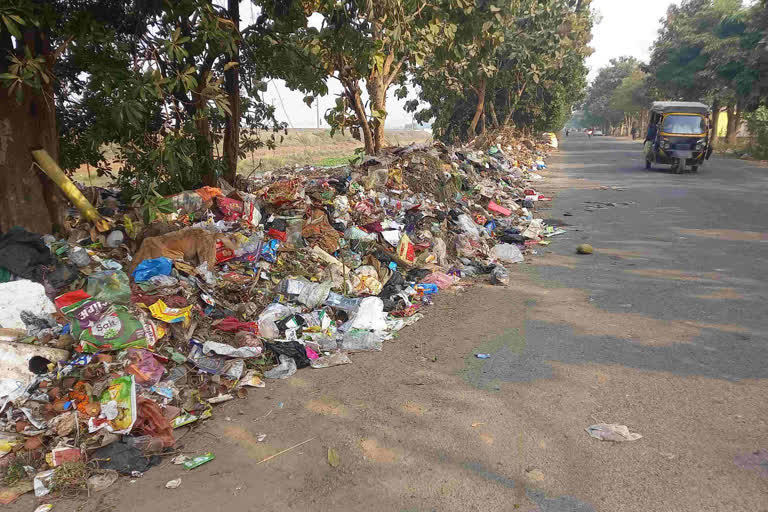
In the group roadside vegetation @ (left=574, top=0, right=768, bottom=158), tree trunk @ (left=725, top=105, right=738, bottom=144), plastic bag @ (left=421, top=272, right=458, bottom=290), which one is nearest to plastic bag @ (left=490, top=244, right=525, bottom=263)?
plastic bag @ (left=421, top=272, right=458, bottom=290)

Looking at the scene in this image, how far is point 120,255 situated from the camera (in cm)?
521

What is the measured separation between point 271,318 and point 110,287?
1350 millimetres

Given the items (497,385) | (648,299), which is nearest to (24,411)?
(497,385)

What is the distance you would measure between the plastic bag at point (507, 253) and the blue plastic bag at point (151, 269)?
4488mm

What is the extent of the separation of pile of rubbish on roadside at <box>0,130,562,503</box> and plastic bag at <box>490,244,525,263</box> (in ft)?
0.09

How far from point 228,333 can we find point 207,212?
2353 millimetres

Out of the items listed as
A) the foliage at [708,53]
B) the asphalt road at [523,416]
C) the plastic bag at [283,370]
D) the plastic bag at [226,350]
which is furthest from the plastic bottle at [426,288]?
the foliage at [708,53]

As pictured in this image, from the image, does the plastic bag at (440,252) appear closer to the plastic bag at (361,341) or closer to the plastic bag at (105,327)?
the plastic bag at (361,341)

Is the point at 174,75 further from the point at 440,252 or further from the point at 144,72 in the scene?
the point at 440,252

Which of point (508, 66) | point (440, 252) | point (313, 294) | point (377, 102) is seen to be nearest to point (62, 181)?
point (313, 294)

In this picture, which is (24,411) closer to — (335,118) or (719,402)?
(719,402)

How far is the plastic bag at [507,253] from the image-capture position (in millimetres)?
7453

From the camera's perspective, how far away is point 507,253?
754 centimetres

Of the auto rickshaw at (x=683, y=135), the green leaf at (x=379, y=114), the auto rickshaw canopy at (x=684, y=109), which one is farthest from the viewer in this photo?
the auto rickshaw canopy at (x=684, y=109)
